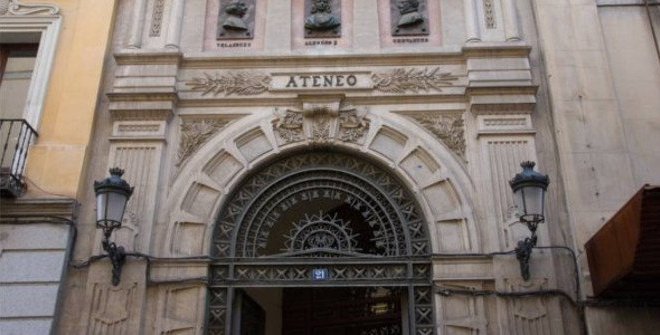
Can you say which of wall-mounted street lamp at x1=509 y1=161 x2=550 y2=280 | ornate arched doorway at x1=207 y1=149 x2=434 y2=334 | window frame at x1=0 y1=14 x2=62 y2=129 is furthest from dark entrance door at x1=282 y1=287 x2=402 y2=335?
window frame at x1=0 y1=14 x2=62 y2=129

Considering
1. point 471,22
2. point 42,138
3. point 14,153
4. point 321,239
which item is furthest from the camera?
point 471,22

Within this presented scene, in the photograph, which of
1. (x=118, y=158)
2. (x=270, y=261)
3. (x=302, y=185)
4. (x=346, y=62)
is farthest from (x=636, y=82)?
(x=118, y=158)

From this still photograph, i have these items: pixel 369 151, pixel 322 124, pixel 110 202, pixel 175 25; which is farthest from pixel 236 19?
pixel 110 202

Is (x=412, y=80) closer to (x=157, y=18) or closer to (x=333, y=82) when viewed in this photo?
(x=333, y=82)

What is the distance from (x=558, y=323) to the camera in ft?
24.2

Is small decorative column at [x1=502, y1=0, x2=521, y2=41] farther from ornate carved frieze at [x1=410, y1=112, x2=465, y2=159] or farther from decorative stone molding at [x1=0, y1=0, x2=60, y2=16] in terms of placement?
decorative stone molding at [x1=0, y1=0, x2=60, y2=16]

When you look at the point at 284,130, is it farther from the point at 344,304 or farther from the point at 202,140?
the point at 344,304

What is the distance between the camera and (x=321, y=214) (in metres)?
8.63

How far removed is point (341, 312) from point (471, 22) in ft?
16.2

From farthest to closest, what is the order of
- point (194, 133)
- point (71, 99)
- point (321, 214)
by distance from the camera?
point (71, 99), point (194, 133), point (321, 214)

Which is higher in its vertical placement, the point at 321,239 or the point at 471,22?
the point at 471,22

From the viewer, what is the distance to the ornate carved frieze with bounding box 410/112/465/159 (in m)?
8.59

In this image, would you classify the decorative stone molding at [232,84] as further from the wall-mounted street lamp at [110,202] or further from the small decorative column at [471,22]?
the small decorative column at [471,22]

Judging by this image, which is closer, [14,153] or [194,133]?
[14,153]
